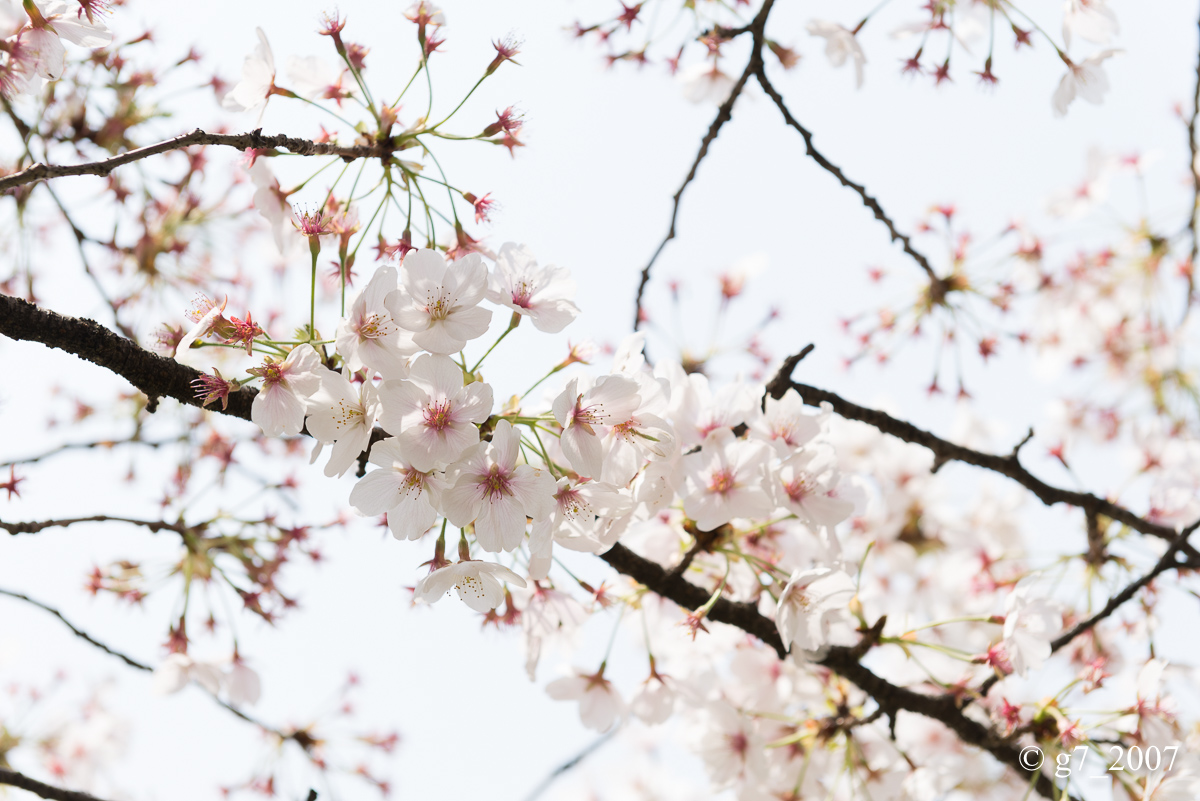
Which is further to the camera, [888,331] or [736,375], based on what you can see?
[888,331]

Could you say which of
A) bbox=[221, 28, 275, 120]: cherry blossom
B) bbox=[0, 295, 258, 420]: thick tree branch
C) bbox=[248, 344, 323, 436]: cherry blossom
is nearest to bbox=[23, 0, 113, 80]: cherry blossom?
bbox=[221, 28, 275, 120]: cherry blossom

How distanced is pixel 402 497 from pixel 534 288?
500 millimetres

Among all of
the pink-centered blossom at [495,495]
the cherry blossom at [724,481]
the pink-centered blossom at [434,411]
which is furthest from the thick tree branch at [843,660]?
the pink-centered blossom at [434,411]

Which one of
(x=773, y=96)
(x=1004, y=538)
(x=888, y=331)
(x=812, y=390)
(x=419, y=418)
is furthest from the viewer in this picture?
(x=1004, y=538)

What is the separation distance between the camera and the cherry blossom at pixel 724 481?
1813mm

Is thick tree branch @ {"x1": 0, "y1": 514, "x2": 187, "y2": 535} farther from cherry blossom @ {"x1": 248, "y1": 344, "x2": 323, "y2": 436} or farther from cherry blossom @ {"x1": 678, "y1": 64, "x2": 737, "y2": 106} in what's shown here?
cherry blossom @ {"x1": 678, "y1": 64, "x2": 737, "y2": 106}

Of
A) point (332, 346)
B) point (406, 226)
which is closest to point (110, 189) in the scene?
point (406, 226)

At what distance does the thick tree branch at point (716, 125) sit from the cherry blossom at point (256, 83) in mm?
1078

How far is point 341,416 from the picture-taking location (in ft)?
4.75

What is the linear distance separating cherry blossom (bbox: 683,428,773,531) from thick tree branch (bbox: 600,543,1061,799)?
28 centimetres

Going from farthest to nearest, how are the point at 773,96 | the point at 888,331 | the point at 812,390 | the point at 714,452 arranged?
1. the point at 888,331
2. the point at 773,96
3. the point at 812,390
4. the point at 714,452

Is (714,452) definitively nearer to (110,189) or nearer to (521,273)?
(521,273)

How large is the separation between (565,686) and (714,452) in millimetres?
1096

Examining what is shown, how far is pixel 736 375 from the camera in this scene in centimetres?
192
